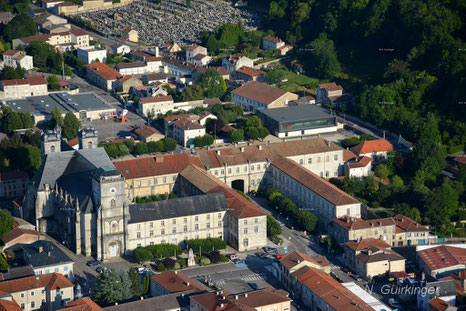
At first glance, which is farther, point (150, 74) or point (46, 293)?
point (150, 74)

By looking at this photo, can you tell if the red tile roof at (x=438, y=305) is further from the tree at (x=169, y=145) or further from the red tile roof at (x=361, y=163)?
the tree at (x=169, y=145)

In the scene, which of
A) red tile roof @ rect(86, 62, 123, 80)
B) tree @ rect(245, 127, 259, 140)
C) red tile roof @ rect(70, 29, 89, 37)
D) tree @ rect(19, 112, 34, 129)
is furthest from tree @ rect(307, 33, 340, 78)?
tree @ rect(19, 112, 34, 129)

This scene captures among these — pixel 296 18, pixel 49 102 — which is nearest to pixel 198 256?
pixel 49 102

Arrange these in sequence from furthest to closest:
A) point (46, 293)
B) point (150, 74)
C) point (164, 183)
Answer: point (150, 74), point (164, 183), point (46, 293)

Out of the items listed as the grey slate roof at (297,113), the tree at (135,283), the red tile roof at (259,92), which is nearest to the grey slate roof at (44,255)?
the tree at (135,283)

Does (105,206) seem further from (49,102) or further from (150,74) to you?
(150,74)

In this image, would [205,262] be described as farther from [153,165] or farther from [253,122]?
[253,122]

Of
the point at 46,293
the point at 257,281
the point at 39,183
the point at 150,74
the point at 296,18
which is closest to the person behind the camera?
the point at 46,293
